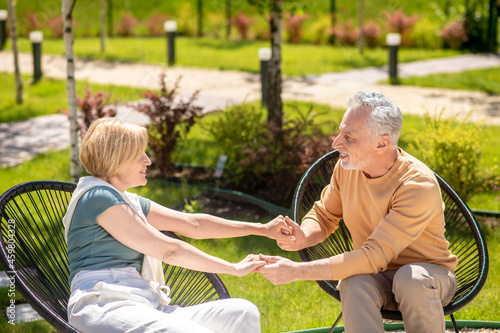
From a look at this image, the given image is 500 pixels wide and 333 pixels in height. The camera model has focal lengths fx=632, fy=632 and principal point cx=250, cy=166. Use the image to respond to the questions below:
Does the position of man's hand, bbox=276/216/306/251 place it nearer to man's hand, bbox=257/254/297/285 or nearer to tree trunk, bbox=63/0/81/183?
man's hand, bbox=257/254/297/285

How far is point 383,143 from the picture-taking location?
276 centimetres

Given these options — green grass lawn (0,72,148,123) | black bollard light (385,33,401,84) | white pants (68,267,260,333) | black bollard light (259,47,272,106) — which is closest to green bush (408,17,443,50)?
black bollard light (385,33,401,84)

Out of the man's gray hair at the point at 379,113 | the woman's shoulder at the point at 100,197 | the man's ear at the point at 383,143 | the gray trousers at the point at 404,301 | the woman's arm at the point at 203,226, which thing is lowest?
the gray trousers at the point at 404,301

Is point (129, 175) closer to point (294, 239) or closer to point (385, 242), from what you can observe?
point (294, 239)

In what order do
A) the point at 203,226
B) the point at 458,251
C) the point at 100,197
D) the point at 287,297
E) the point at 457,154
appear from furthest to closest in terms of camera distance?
the point at 457,154
the point at 287,297
the point at 458,251
the point at 203,226
the point at 100,197

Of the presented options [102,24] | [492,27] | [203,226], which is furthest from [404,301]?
[492,27]

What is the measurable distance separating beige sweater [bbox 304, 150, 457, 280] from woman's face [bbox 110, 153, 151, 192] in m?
0.90

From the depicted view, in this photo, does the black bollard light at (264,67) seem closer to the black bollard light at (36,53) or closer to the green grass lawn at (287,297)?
the black bollard light at (36,53)

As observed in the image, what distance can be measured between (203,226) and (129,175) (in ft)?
1.65

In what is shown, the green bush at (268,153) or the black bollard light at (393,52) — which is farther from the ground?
the black bollard light at (393,52)

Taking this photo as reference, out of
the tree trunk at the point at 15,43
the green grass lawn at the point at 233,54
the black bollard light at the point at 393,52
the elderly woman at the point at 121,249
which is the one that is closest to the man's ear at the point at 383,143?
the elderly woman at the point at 121,249

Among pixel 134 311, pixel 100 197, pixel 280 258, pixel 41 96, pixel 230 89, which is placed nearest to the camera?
pixel 134 311

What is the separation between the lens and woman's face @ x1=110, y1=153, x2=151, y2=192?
2.62 meters

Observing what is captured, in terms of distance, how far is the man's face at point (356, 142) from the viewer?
2.74m
